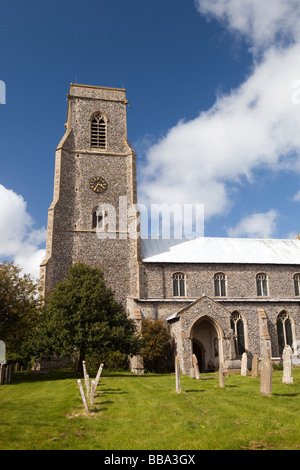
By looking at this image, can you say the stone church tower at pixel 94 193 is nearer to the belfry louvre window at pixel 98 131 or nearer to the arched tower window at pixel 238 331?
the belfry louvre window at pixel 98 131

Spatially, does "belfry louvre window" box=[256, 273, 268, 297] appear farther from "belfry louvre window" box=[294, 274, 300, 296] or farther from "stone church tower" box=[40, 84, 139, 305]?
"stone church tower" box=[40, 84, 139, 305]

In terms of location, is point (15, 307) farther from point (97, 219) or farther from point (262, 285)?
point (262, 285)

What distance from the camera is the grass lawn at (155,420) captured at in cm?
810

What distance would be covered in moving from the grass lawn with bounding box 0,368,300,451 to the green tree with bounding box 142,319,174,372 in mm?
11481

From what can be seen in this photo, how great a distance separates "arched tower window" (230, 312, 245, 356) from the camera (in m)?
30.8

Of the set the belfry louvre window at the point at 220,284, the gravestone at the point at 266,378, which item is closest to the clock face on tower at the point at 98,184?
the belfry louvre window at the point at 220,284

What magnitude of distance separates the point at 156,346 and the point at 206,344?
4.88 metres

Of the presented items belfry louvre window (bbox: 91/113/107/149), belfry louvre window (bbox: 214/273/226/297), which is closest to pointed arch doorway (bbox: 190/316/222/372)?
belfry louvre window (bbox: 214/273/226/297)

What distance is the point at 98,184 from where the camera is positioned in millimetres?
34281

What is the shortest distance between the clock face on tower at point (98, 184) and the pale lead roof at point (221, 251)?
20.8 ft

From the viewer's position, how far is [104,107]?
37656 millimetres

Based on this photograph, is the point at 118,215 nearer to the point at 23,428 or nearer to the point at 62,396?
the point at 62,396

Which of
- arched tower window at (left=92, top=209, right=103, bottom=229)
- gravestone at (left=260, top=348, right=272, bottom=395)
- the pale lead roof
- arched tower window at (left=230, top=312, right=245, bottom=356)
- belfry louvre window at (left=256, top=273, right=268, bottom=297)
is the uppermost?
arched tower window at (left=92, top=209, right=103, bottom=229)

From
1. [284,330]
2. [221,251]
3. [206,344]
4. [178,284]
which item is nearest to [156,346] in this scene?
[206,344]
